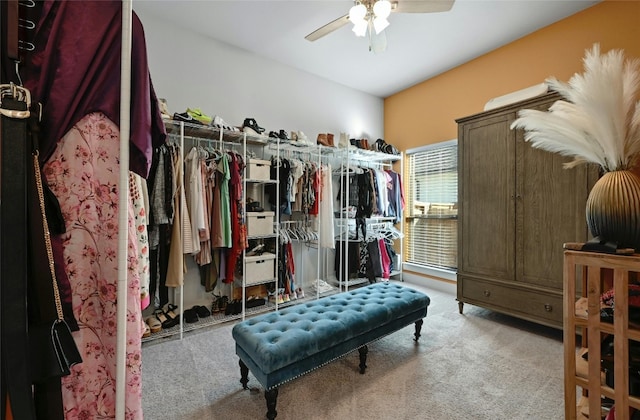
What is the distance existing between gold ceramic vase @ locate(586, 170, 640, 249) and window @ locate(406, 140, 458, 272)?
259 cm

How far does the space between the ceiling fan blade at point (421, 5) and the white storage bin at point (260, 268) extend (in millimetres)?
2468

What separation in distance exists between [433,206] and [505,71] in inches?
73.1

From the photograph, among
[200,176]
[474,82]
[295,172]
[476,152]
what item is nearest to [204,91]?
[200,176]

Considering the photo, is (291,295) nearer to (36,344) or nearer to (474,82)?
(36,344)

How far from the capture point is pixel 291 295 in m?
3.27

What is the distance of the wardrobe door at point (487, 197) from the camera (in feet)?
→ 8.68

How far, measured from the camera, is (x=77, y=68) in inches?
29.4

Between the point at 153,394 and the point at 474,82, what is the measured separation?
4420 mm

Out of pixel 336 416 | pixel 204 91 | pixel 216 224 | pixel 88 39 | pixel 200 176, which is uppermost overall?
pixel 204 91

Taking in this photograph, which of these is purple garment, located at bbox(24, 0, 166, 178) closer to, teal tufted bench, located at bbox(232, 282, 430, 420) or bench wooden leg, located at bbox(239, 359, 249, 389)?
teal tufted bench, located at bbox(232, 282, 430, 420)

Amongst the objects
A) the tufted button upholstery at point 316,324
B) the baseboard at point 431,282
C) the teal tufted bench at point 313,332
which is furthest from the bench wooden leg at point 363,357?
the baseboard at point 431,282

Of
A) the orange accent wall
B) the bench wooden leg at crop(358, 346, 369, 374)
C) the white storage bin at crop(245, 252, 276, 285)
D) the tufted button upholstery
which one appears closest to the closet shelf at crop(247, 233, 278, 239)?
the white storage bin at crop(245, 252, 276, 285)

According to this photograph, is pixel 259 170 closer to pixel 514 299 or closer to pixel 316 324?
pixel 316 324

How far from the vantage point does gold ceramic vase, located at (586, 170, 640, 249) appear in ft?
3.66
